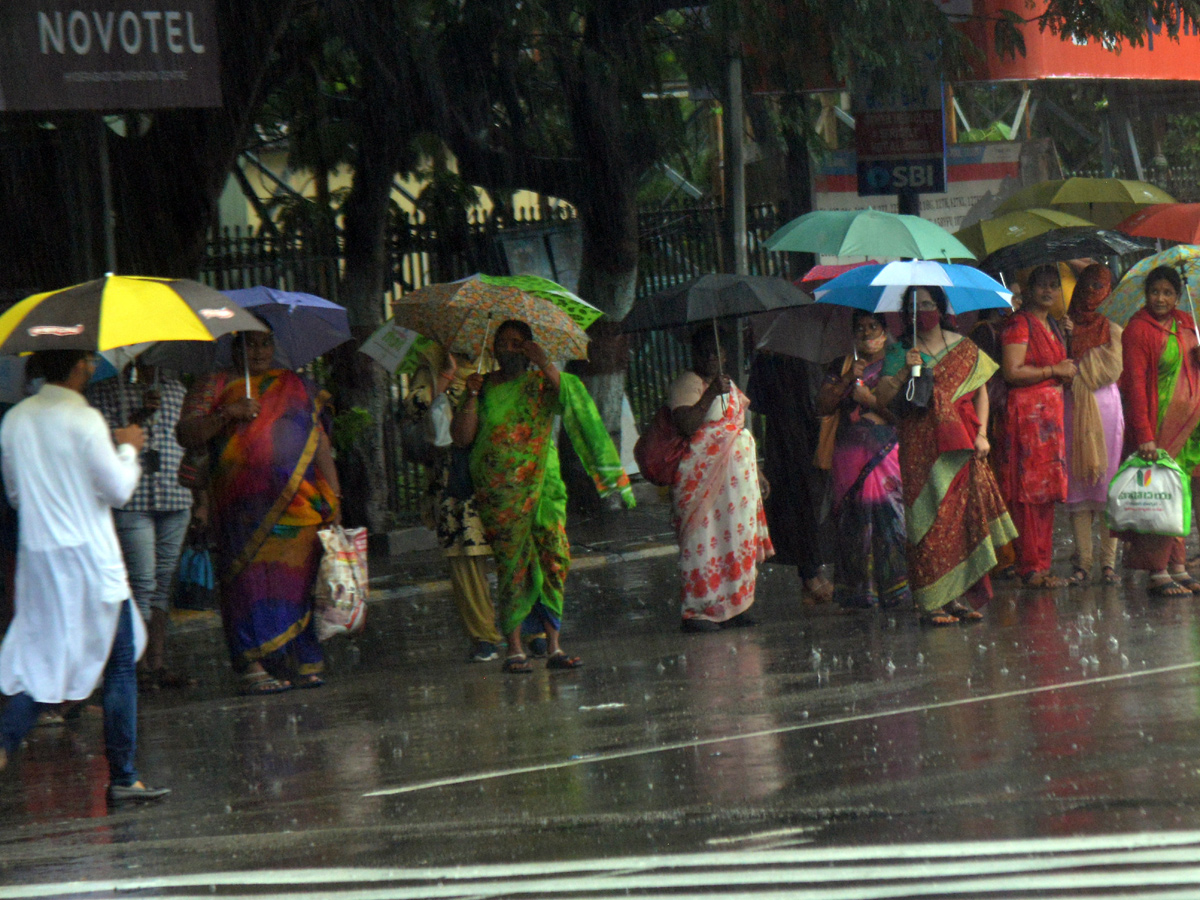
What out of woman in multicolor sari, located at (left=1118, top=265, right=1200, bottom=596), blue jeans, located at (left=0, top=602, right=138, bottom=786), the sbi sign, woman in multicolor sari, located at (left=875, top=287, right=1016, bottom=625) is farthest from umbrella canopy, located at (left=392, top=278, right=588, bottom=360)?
woman in multicolor sari, located at (left=1118, top=265, right=1200, bottom=596)

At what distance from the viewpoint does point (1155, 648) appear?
361 inches

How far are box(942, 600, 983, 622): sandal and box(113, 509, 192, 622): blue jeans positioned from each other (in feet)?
13.6

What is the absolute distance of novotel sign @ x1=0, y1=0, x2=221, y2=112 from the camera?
1079cm

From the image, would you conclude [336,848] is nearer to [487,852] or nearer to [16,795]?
[487,852]

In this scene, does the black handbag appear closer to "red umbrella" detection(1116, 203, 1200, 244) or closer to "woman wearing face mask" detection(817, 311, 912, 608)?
"woman wearing face mask" detection(817, 311, 912, 608)

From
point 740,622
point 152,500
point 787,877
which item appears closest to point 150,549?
point 152,500

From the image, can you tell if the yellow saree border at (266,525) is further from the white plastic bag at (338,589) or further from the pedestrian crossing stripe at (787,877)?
the pedestrian crossing stripe at (787,877)

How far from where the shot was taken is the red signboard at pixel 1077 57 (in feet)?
58.6

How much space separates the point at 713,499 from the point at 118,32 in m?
4.34

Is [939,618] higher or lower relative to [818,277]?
lower

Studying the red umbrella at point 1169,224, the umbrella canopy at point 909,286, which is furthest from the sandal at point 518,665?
the red umbrella at point 1169,224

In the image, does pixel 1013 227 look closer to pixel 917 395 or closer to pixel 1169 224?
pixel 1169 224

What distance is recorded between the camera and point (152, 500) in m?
9.77

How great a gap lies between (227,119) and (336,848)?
24.9 ft
